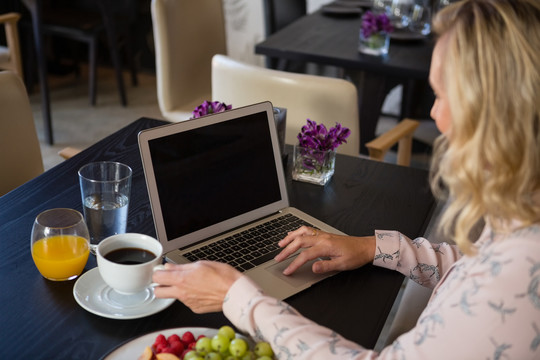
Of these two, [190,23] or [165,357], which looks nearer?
[165,357]

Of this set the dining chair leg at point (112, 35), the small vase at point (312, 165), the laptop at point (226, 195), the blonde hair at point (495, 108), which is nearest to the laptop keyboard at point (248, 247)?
the laptop at point (226, 195)

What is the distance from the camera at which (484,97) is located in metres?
0.78

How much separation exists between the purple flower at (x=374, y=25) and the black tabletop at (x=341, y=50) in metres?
0.10

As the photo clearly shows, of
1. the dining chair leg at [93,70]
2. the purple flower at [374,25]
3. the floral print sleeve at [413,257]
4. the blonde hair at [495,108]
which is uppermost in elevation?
the blonde hair at [495,108]

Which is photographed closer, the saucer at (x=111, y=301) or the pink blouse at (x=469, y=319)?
the pink blouse at (x=469, y=319)

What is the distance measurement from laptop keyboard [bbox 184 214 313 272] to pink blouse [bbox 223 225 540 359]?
0.22 metres

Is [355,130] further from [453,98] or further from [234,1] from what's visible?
[234,1]

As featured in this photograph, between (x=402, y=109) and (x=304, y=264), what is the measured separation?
248cm

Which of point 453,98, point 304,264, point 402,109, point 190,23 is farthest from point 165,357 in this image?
point 402,109

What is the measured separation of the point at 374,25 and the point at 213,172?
1.45 meters

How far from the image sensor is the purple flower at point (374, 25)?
2461 mm

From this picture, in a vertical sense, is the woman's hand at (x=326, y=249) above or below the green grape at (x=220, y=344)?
below

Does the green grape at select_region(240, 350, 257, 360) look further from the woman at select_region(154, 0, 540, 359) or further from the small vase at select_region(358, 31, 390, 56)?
the small vase at select_region(358, 31, 390, 56)

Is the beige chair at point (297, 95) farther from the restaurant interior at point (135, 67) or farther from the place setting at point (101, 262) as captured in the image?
the place setting at point (101, 262)
